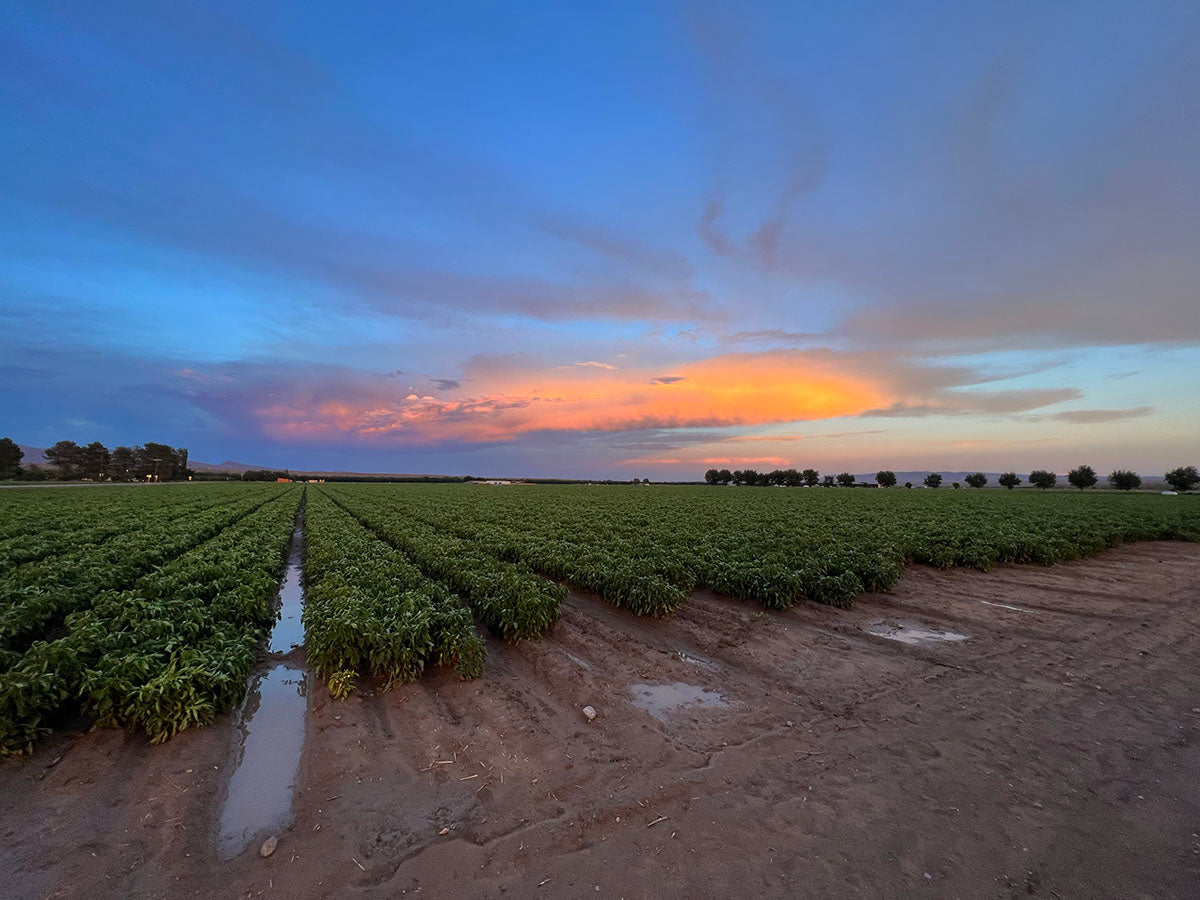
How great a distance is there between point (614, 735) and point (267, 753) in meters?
4.20

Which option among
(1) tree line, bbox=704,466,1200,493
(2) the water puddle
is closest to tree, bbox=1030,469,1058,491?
(1) tree line, bbox=704,466,1200,493

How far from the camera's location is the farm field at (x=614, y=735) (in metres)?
4.29

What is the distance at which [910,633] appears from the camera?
10523mm

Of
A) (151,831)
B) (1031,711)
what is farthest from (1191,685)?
(151,831)

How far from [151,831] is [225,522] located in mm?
27064

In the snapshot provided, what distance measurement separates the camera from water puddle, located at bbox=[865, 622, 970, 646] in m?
10.1

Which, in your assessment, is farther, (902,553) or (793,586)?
(902,553)

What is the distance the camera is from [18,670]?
6043 millimetres

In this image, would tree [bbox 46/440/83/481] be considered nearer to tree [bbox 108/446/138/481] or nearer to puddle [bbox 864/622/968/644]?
tree [bbox 108/446/138/481]

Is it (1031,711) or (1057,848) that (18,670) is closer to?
(1057,848)

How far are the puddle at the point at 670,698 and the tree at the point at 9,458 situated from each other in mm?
169652

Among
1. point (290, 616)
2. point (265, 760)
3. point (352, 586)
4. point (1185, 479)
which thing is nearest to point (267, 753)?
point (265, 760)

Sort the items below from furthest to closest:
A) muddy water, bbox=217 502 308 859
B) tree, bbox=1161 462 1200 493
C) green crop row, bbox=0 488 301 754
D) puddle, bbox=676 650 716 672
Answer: tree, bbox=1161 462 1200 493 < puddle, bbox=676 650 716 672 < green crop row, bbox=0 488 301 754 < muddy water, bbox=217 502 308 859

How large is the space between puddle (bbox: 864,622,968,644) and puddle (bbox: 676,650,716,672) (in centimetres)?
382
